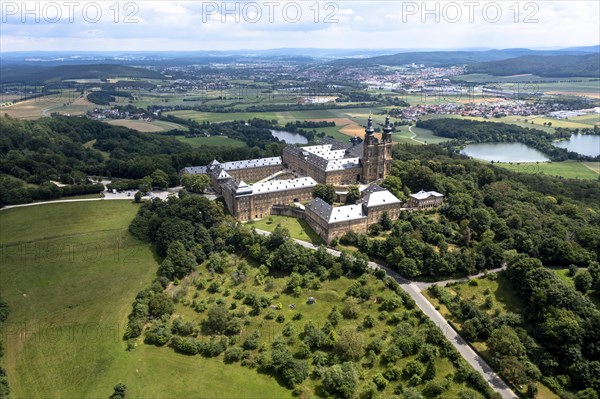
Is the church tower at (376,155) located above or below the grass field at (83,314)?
above

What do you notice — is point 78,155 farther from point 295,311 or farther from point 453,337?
point 453,337

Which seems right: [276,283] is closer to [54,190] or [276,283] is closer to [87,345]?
[87,345]

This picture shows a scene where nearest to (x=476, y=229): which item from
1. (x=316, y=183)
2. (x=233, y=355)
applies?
(x=316, y=183)

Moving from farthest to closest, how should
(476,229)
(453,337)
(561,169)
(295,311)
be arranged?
(561,169)
(476,229)
(295,311)
(453,337)

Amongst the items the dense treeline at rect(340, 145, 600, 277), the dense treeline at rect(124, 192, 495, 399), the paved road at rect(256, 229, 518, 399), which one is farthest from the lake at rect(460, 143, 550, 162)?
the dense treeline at rect(124, 192, 495, 399)

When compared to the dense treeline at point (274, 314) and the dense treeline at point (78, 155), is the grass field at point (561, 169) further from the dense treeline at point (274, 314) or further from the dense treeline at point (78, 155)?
the dense treeline at point (274, 314)

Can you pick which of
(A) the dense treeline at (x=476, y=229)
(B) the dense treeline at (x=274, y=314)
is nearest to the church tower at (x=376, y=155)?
(A) the dense treeline at (x=476, y=229)

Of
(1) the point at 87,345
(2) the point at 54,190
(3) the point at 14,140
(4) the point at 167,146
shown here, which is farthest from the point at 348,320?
(3) the point at 14,140
